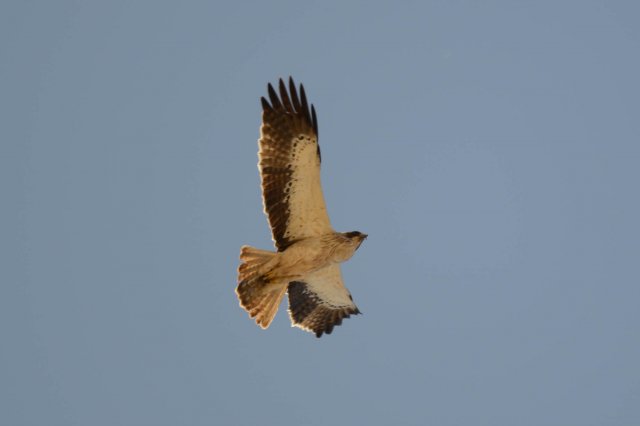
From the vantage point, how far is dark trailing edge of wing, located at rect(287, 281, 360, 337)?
1499 cm

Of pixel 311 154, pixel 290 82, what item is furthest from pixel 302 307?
pixel 290 82

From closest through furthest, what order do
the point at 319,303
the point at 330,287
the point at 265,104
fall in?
the point at 265,104, the point at 330,287, the point at 319,303

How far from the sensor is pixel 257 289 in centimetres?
1373

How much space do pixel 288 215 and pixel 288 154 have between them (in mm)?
947

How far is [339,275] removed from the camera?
14.9 metres

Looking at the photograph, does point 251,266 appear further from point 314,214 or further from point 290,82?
point 290,82

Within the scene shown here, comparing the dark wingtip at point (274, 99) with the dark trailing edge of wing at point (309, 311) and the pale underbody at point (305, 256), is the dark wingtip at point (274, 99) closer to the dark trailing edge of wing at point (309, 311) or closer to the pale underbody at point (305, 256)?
the pale underbody at point (305, 256)

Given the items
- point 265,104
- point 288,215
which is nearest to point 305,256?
point 288,215

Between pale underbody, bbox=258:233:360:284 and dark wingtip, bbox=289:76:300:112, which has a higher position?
dark wingtip, bbox=289:76:300:112

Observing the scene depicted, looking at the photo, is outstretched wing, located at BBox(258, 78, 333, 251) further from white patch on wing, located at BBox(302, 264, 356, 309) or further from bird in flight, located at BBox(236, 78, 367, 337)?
white patch on wing, located at BBox(302, 264, 356, 309)

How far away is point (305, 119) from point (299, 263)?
84.8 inches

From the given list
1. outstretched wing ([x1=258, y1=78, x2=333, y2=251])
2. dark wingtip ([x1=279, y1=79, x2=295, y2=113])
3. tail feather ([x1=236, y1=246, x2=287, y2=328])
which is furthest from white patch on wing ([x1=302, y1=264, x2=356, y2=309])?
dark wingtip ([x1=279, y1=79, x2=295, y2=113])

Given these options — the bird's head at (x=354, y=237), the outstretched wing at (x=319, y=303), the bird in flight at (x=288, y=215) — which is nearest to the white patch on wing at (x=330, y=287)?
the outstretched wing at (x=319, y=303)

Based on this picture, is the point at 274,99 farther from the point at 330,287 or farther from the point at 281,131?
the point at 330,287
